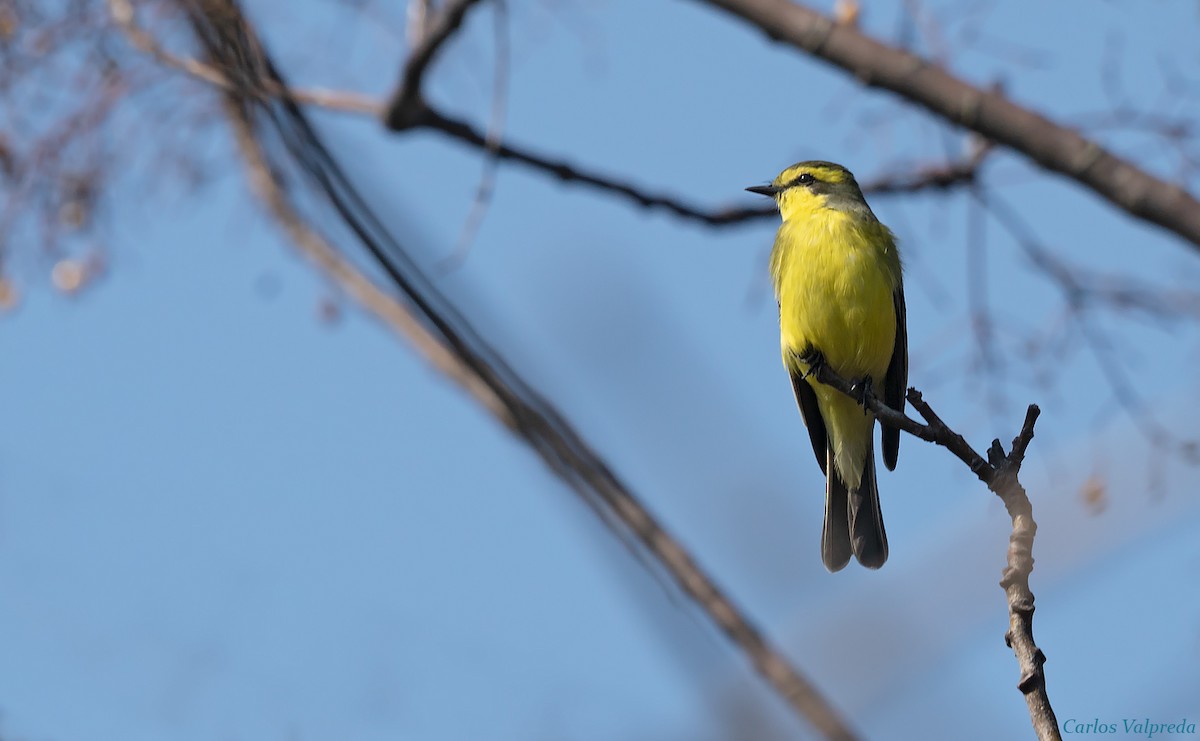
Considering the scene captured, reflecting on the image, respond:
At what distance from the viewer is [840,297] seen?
4469 mm

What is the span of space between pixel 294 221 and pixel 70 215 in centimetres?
105

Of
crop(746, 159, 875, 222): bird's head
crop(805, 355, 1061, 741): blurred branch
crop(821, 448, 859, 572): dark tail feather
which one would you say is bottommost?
crop(805, 355, 1061, 741): blurred branch

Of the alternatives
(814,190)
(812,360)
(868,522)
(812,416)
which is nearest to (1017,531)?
(868,522)

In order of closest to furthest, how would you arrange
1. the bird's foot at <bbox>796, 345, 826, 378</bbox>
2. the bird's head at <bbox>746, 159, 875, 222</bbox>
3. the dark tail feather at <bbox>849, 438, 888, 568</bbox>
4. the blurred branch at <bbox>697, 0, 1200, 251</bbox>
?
the blurred branch at <bbox>697, 0, 1200, 251</bbox> → the dark tail feather at <bbox>849, 438, 888, 568</bbox> → the bird's foot at <bbox>796, 345, 826, 378</bbox> → the bird's head at <bbox>746, 159, 875, 222</bbox>

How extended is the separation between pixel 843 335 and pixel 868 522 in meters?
0.65

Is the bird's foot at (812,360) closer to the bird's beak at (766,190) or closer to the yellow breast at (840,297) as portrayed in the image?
the yellow breast at (840,297)

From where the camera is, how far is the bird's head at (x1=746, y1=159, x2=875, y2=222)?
4957 mm

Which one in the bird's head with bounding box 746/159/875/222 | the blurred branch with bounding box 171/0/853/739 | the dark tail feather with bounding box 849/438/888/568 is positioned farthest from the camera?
the bird's head with bounding box 746/159/875/222

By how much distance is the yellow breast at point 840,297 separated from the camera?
4.47 m

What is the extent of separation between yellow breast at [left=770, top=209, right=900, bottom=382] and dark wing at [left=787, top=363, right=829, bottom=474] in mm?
135

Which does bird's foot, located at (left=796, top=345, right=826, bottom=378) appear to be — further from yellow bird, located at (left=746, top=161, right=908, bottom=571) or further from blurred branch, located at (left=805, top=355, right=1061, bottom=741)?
blurred branch, located at (left=805, top=355, right=1061, bottom=741)

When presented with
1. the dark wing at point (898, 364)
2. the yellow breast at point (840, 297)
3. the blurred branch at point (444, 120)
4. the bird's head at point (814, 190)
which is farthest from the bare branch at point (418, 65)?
the dark wing at point (898, 364)

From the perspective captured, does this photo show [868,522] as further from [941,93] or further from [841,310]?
[941,93]

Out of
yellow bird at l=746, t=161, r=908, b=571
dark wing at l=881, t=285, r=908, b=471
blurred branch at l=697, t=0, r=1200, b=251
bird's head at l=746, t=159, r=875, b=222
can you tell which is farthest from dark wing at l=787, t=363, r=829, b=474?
blurred branch at l=697, t=0, r=1200, b=251
